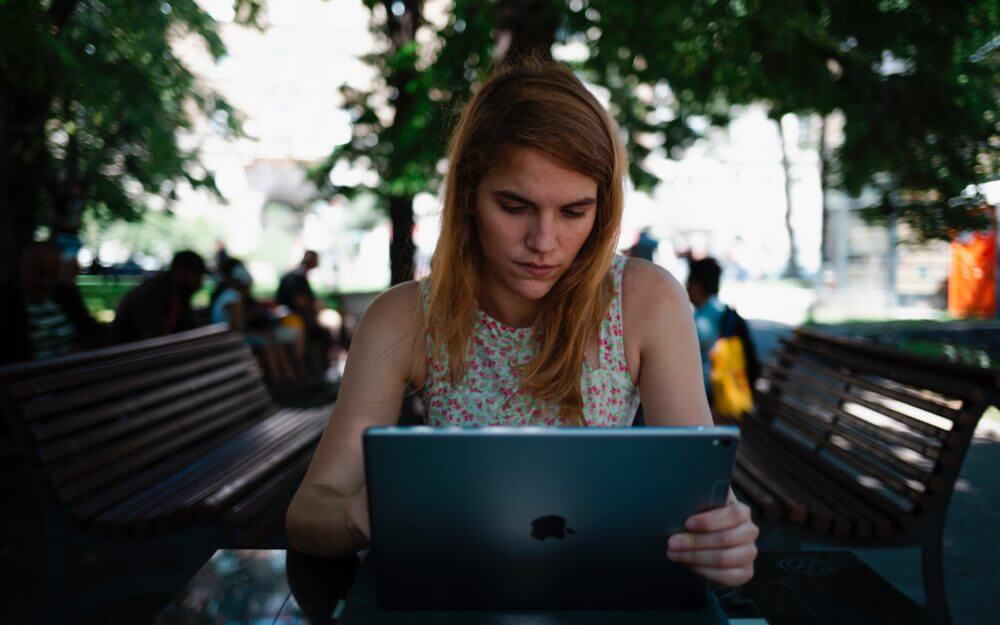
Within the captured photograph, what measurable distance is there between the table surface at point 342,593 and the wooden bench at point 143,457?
3.59 ft

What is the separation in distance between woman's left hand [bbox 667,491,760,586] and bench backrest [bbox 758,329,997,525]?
5.59 ft

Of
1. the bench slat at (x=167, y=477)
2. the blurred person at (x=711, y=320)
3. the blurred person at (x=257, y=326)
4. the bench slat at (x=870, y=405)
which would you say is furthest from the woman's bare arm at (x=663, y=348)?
the blurred person at (x=257, y=326)

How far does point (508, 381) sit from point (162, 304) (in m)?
4.65

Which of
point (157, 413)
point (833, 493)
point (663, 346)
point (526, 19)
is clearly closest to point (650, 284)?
point (663, 346)

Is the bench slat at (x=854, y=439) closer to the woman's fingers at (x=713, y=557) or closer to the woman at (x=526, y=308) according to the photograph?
the woman at (x=526, y=308)

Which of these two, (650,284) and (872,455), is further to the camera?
(872,455)

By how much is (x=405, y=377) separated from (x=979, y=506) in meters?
4.07

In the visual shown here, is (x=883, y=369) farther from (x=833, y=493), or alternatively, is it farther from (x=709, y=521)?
(x=709, y=521)

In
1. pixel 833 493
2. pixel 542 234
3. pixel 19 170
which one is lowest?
pixel 833 493

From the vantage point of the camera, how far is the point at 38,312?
191 inches

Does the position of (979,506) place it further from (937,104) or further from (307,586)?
(307,586)

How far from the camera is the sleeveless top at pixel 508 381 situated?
6.26 feet

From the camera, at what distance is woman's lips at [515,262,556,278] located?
5.65 ft

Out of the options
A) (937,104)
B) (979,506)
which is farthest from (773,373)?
(937,104)
